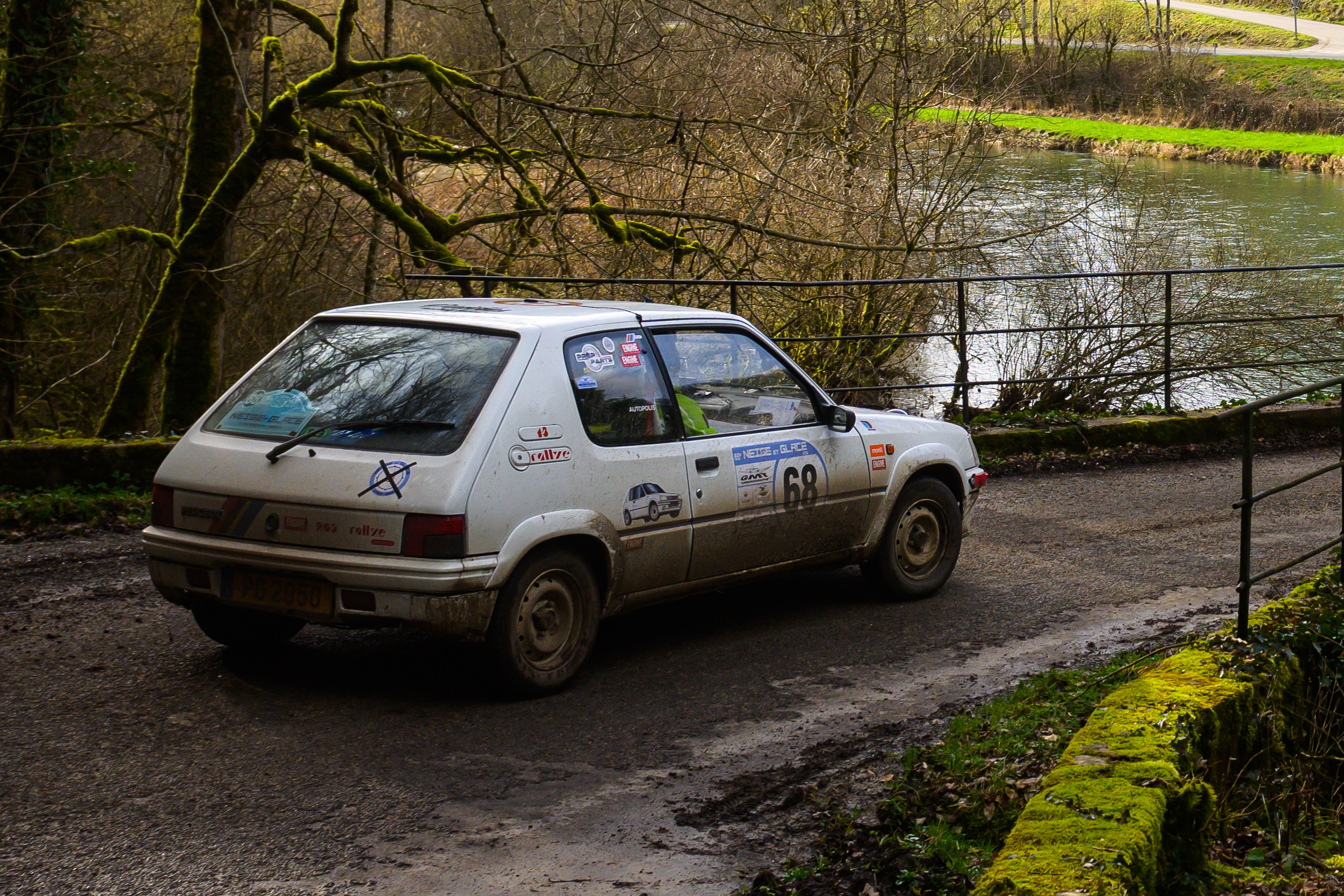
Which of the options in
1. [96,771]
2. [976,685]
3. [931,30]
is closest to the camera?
[96,771]

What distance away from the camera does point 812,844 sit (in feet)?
14.0

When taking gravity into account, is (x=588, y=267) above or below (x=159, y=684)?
above

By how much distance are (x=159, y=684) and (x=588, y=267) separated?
30.1 ft

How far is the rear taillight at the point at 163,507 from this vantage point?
18.2 ft

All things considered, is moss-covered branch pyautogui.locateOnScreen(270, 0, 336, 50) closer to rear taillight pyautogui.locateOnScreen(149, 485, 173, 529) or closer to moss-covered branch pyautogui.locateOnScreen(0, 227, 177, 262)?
moss-covered branch pyautogui.locateOnScreen(0, 227, 177, 262)

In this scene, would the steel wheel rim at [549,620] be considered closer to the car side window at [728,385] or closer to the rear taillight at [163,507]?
the car side window at [728,385]

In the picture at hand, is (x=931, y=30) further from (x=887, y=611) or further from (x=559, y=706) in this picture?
(x=559, y=706)

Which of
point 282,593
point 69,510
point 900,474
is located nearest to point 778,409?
point 900,474

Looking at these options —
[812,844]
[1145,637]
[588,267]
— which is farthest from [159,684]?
[588,267]

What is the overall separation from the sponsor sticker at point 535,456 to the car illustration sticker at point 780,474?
41.7 inches

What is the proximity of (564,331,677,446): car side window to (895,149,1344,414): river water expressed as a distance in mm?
8652

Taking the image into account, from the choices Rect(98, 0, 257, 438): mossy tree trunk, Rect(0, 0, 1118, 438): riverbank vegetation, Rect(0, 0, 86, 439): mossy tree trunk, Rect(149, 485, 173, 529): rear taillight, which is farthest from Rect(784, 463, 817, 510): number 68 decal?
Rect(0, 0, 86, 439): mossy tree trunk

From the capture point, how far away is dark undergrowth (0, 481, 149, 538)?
8328 mm

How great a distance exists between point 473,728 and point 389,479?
102 cm
